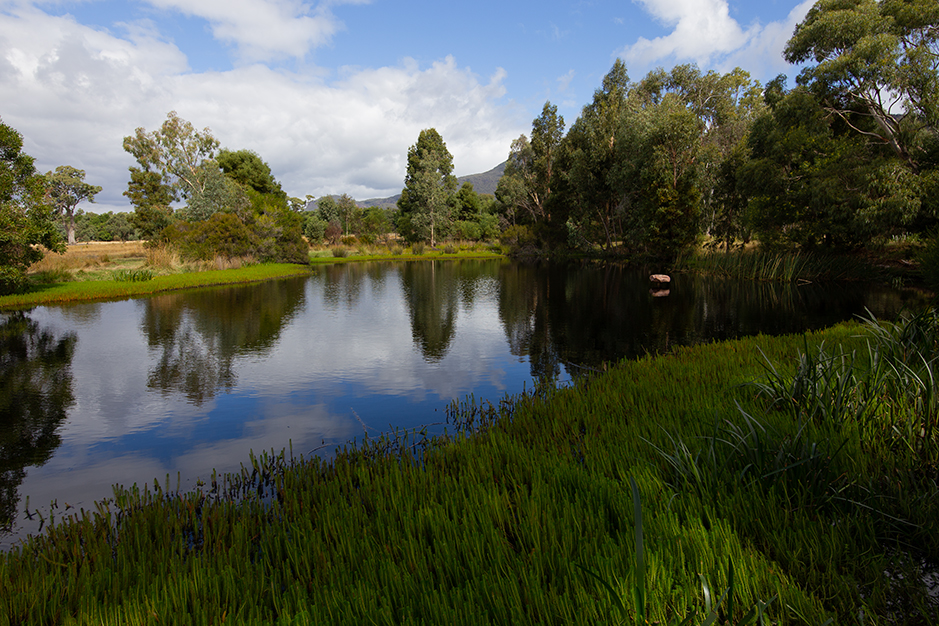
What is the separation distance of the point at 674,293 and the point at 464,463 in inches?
832

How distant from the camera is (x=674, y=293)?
23000mm

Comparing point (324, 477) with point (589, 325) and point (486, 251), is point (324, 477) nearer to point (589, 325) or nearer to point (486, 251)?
point (589, 325)

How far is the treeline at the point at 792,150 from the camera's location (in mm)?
19500

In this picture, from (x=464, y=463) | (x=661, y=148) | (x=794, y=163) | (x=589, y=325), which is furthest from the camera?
(x=661, y=148)

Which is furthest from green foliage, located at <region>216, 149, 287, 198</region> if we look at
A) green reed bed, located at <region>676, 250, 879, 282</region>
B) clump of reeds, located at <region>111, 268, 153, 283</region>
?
green reed bed, located at <region>676, 250, 879, 282</region>

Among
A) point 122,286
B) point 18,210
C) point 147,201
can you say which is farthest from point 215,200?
point 147,201

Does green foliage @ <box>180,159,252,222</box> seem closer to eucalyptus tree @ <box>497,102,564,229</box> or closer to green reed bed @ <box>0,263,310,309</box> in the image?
green reed bed @ <box>0,263,310,309</box>

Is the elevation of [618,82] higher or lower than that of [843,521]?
higher

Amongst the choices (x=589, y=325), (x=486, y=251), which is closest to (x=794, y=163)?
(x=589, y=325)

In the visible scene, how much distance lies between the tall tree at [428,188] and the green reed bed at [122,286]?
30.9 metres

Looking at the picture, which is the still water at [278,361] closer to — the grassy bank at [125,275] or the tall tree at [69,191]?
the grassy bank at [125,275]

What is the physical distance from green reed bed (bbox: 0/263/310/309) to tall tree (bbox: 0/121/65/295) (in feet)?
3.81

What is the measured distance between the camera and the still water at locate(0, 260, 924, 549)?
6897mm

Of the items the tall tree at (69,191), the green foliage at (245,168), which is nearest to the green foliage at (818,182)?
the green foliage at (245,168)
